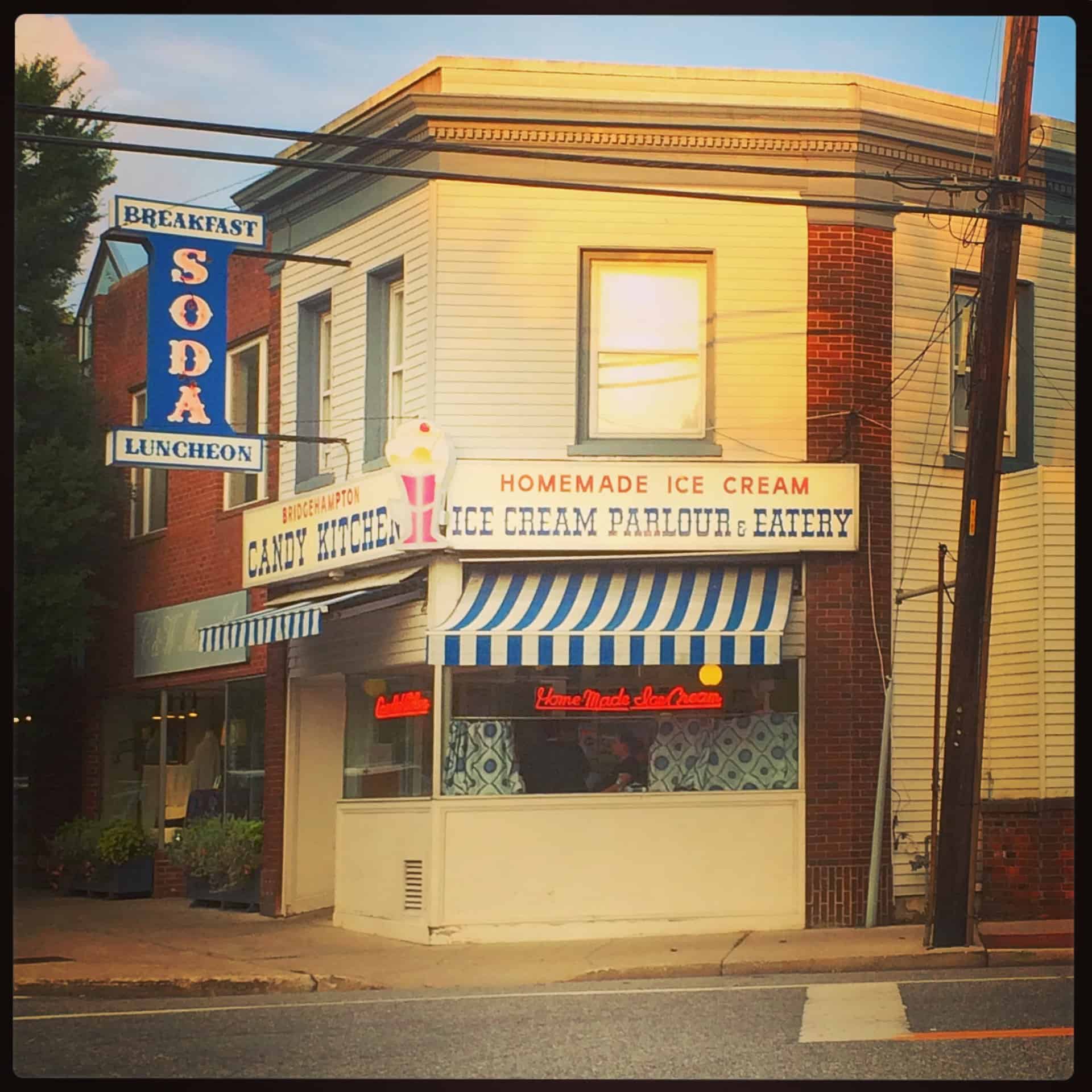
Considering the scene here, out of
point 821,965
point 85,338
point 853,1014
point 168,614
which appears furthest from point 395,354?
point 853,1014

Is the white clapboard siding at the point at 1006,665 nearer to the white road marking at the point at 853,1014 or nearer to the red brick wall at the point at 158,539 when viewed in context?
the white road marking at the point at 853,1014

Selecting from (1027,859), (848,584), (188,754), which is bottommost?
(1027,859)

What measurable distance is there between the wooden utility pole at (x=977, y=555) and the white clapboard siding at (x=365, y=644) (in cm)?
393

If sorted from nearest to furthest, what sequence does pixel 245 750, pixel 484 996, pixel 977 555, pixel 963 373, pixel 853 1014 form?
1. pixel 853 1014
2. pixel 484 996
3. pixel 977 555
4. pixel 963 373
5. pixel 245 750

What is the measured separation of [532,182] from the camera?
12.4 metres

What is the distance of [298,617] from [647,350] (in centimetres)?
338

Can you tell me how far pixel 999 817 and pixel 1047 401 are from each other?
313 cm

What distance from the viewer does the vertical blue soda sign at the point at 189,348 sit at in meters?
13.5

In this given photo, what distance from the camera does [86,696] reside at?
1758 cm

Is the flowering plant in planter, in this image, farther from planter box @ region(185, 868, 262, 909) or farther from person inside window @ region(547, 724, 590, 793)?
person inside window @ region(547, 724, 590, 793)

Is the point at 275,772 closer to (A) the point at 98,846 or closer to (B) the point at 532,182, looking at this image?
(A) the point at 98,846

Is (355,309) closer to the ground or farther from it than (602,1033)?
farther from it

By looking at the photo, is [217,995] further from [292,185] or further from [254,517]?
[292,185]

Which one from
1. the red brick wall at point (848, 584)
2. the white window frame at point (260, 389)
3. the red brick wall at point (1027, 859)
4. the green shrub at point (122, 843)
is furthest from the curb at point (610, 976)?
the white window frame at point (260, 389)
